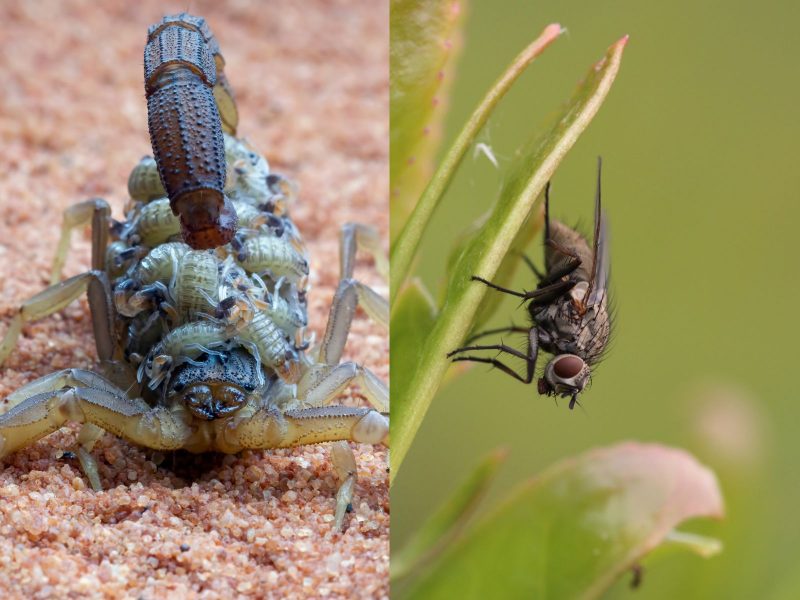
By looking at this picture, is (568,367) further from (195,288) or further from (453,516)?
(195,288)

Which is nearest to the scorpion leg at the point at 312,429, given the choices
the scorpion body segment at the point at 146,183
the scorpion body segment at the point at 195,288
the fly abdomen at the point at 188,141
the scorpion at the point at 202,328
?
the scorpion at the point at 202,328

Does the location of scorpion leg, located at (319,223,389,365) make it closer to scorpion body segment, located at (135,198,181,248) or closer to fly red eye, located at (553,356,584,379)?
scorpion body segment, located at (135,198,181,248)

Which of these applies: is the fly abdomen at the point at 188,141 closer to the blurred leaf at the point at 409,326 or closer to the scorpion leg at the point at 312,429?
the blurred leaf at the point at 409,326

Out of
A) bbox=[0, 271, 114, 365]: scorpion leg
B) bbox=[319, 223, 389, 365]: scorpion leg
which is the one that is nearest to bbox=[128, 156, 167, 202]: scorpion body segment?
bbox=[0, 271, 114, 365]: scorpion leg

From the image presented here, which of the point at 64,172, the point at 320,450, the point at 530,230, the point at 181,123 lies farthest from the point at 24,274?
the point at 530,230

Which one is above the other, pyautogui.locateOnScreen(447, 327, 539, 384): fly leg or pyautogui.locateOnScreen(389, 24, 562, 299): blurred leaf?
pyautogui.locateOnScreen(389, 24, 562, 299): blurred leaf

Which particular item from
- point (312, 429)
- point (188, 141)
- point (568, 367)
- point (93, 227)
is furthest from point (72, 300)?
point (568, 367)

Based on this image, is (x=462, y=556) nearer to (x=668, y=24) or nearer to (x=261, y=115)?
(x=668, y=24)
